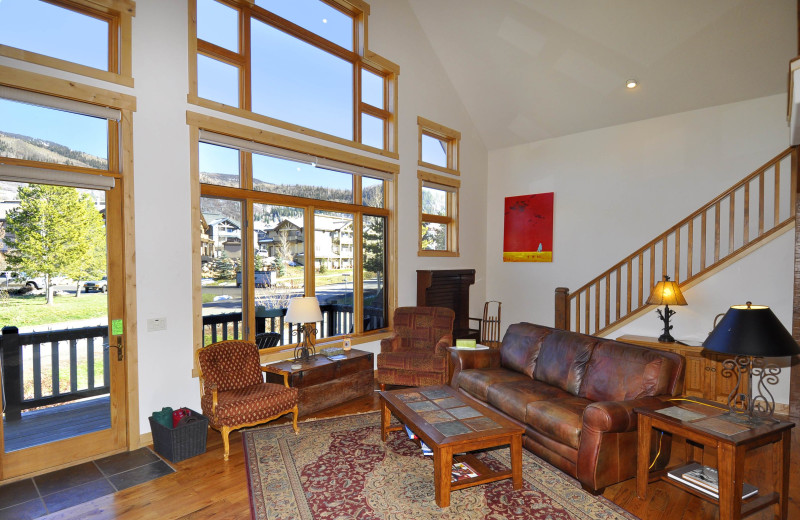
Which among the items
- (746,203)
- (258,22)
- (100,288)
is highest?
(258,22)

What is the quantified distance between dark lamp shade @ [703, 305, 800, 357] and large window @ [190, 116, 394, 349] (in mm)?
3969

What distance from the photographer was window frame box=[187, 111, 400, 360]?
390 centimetres

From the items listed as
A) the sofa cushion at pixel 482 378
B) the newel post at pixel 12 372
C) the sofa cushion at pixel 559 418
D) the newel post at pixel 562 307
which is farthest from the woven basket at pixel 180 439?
the newel post at pixel 562 307

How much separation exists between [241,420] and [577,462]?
2.58m

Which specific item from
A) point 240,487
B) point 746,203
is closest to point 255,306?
point 240,487

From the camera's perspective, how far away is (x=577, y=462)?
2.81 metres

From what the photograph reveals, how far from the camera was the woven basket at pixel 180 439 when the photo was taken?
10.7 ft

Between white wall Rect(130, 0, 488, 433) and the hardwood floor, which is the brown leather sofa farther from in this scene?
white wall Rect(130, 0, 488, 433)

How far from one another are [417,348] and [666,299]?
296 cm

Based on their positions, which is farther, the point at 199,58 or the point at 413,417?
the point at 199,58

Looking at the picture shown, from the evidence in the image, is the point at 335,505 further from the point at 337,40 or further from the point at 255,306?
the point at 337,40

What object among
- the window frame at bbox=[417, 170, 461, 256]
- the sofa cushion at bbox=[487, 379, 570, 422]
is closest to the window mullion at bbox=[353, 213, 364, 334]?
the window frame at bbox=[417, 170, 461, 256]

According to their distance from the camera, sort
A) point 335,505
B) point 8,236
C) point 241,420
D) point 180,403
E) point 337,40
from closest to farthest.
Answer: point 335,505
point 8,236
point 241,420
point 180,403
point 337,40

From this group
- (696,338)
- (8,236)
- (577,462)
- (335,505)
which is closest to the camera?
(335,505)
